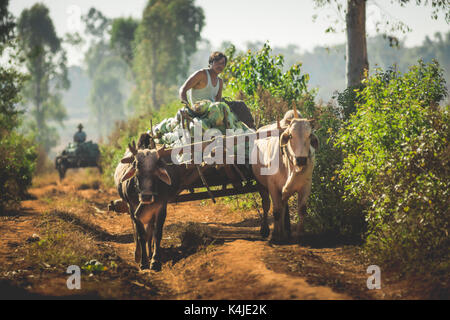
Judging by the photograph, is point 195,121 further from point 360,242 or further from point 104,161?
point 104,161

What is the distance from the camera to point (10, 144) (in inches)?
523

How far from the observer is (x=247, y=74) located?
34.9ft

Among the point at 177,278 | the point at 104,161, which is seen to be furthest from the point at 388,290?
the point at 104,161

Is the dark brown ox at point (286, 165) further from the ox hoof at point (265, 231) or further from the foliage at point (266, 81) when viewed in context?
the foliage at point (266, 81)

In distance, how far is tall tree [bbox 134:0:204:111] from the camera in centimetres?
3572

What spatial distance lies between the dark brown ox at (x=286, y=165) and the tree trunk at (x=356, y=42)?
508cm

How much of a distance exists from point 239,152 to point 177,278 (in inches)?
76.8

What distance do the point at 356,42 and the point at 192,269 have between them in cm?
754

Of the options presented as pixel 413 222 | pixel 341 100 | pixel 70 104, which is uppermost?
pixel 70 104

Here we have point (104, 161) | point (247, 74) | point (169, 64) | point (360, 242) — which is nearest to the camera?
point (360, 242)

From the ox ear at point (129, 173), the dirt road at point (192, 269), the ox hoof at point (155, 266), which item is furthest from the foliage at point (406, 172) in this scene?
the ox ear at point (129, 173)

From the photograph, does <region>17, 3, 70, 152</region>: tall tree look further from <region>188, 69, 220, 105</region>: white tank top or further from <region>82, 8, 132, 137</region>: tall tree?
<region>188, 69, 220, 105</region>: white tank top

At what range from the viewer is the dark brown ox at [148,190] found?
19.0 feet
